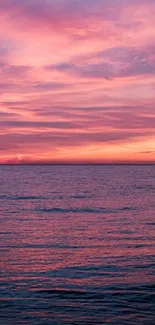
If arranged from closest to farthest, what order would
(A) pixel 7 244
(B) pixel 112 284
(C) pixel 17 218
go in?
(B) pixel 112 284 → (A) pixel 7 244 → (C) pixel 17 218

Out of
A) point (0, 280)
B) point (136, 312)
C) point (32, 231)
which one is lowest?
point (136, 312)

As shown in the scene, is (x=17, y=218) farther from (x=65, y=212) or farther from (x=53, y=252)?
(x=53, y=252)

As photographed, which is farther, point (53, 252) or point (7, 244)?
point (7, 244)

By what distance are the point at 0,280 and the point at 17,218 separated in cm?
2011

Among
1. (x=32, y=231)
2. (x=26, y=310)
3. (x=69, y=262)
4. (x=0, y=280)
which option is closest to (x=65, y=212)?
(x=32, y=231)

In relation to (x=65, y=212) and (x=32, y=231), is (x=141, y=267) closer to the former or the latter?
(x=32, y=231)

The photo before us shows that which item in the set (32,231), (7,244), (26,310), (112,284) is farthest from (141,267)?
(32,231)

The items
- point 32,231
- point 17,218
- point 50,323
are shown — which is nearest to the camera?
point 50,323

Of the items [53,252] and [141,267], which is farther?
[53,252]

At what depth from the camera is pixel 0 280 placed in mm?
17031

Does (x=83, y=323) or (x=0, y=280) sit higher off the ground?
(x=0, y=280)

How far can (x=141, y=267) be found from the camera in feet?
62.6

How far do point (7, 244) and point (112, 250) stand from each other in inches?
248

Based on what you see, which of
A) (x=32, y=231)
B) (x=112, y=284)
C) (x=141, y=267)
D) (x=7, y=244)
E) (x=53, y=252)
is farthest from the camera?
(x=32, y=231)
